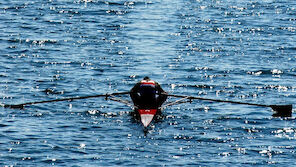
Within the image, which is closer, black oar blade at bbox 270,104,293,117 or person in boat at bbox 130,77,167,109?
person in boat at bbox 130,77,167,109

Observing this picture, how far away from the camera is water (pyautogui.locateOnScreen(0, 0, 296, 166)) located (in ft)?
157

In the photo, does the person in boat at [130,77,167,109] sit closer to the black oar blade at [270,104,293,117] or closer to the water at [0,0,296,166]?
the water at [0,0,296,166]

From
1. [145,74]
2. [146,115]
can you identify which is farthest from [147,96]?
[145,74]

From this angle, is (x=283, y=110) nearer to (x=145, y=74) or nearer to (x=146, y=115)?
(x=146, y=115)

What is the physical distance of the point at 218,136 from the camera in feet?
166

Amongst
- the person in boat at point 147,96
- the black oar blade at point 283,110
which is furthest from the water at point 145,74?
the person in boat at point 147,96

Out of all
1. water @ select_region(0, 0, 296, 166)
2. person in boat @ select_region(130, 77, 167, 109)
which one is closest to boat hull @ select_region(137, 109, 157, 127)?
water @ select_region(0, 0, 296, 166)

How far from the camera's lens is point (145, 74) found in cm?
7106

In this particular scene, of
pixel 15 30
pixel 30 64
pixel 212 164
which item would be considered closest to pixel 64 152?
pixel 212 164

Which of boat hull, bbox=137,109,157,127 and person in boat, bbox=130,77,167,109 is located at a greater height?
person in boat, bbox=130,77,167,109

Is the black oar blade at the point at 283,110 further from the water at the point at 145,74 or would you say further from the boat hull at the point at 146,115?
the boat hull at the point at 146,115

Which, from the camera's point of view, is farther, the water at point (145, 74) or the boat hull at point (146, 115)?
the boat hull at point (146, 115)

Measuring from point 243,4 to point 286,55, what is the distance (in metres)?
35.4

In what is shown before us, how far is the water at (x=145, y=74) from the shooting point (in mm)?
47844
